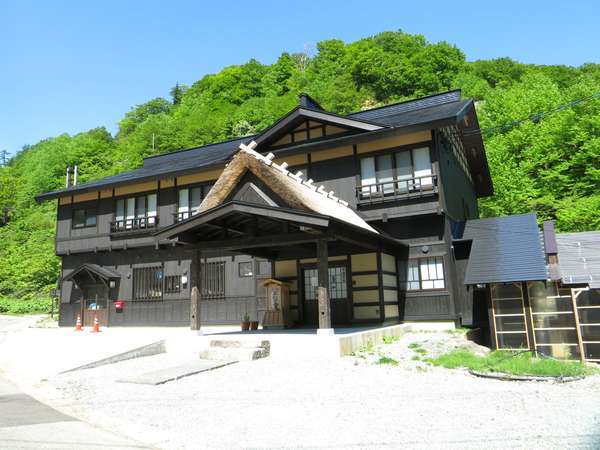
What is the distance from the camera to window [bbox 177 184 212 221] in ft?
65.9

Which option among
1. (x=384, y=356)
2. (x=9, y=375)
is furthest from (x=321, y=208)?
(x=9, y=375)

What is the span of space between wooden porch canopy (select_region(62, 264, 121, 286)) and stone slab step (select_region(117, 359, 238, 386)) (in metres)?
12.1

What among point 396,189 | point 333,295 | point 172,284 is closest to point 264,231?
point 333,295

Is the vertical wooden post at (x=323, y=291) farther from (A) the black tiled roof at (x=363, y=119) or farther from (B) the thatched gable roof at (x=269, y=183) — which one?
(A) the black tiled roof at (x=363, y=119)

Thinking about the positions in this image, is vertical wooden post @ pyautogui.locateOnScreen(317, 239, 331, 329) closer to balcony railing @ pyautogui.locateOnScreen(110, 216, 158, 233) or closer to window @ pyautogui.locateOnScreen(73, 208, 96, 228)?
balcony railing @ pyautogui.locateOnScreen(110, 216, 158, 233)

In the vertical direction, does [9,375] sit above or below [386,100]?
below

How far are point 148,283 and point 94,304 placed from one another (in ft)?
10.7

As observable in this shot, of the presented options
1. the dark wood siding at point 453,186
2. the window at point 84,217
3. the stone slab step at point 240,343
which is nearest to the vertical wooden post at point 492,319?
the dark wood siding at point 453,186

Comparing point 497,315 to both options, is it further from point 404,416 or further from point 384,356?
point 404,416

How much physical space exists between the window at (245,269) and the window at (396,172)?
552cm

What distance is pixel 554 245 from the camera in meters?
13.6

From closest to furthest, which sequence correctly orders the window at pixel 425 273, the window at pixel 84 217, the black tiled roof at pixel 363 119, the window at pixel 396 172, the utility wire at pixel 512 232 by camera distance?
the utility wire at pixel 512 232, the window at pixel 425 273, the window at pixel 396 172, the black tiled roof at pixel 363 119, the window at pixel 84 217

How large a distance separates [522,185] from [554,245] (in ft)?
52.9

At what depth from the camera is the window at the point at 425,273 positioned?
15.1 metres
